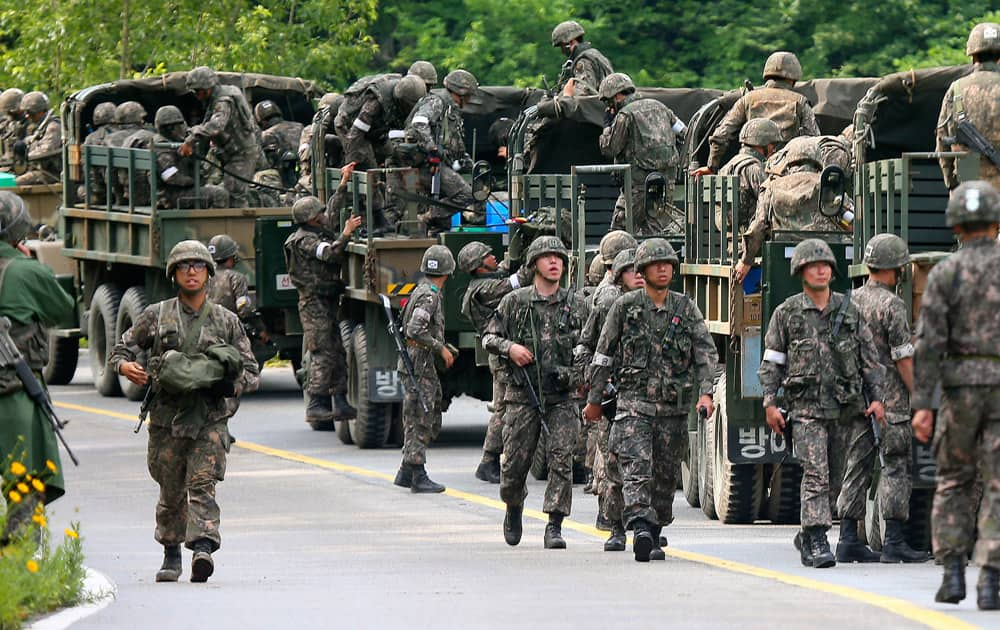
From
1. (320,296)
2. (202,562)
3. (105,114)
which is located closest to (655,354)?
(202,562)

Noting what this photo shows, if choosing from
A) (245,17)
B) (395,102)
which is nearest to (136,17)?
(245,17)

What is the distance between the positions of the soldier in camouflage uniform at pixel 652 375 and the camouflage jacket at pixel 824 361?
50 cm

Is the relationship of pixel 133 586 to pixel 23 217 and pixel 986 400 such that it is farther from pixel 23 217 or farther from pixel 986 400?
pixel 986 400

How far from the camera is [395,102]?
73.6 feet

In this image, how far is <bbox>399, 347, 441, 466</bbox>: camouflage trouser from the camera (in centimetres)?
1870

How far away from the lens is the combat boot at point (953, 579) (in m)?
11.8

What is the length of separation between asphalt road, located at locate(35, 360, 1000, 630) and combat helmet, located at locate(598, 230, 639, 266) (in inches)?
66.9

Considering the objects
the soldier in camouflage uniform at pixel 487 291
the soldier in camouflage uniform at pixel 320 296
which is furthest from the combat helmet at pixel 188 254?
the soldier in camouflage uniform at pixel 320 296

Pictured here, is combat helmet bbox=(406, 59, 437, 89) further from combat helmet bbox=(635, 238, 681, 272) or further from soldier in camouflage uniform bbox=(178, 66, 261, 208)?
combat helmet bbox=(635, 238, 681, 272)

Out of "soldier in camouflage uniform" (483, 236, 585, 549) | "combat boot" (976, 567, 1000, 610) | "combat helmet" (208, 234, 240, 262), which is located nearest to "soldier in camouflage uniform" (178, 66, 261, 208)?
"combat helmet" (208, 234, 240, 262)

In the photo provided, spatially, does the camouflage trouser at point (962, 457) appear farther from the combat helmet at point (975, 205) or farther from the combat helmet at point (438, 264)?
the combat helmet at point (438, 264)

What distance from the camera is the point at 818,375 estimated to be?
14125mm

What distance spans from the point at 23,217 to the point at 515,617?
3.41 meters

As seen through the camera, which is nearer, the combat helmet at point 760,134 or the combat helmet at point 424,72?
the combat helmet at point 760,134
